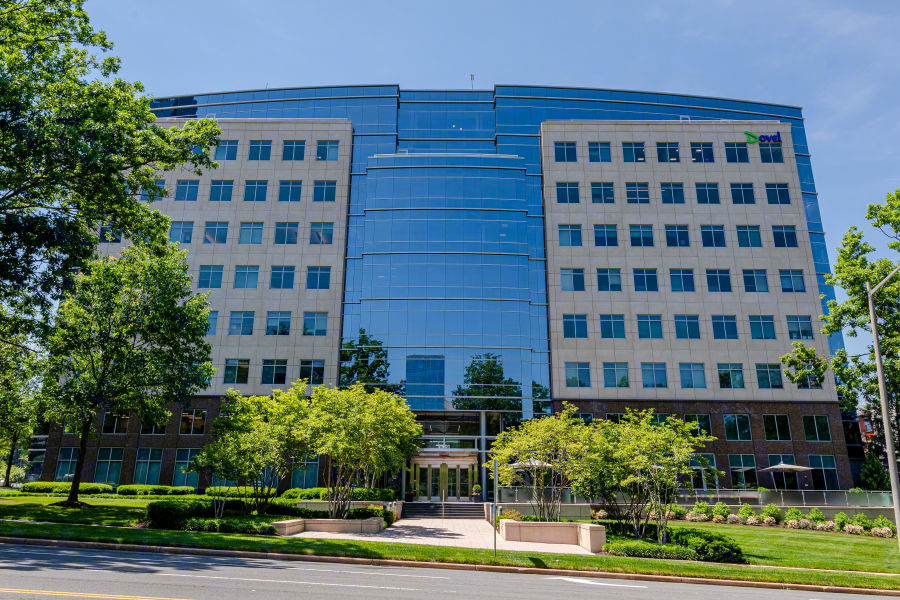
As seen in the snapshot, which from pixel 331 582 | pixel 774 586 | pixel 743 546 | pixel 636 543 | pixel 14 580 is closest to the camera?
pixel 14 580

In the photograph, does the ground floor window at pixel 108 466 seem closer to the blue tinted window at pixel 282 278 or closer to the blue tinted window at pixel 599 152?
the blue tinted window at pixel 282 278

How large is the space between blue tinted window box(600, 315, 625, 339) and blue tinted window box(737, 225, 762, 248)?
13.3 metres

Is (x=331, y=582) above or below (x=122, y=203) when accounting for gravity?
below

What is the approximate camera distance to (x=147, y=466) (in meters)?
45.8

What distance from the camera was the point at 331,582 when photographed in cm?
1338

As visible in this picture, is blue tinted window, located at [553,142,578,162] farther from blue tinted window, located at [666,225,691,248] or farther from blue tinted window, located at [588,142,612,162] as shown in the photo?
blue tinted window, located at [666,225,691,248]

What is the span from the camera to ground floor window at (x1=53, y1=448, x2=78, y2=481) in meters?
46.0

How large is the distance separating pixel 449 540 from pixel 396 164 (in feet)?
121

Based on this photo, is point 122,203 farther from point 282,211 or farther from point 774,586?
point 282,211

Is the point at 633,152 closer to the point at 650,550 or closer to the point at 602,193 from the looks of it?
the point at 602,193

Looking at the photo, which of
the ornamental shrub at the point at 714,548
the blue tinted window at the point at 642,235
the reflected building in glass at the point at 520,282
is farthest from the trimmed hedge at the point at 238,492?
the blue tinted window at the point at 642,235

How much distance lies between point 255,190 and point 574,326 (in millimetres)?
31537

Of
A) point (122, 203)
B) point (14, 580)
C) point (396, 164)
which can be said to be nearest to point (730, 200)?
point (396, 164)

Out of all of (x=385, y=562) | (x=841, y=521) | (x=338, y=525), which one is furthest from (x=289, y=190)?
(x=841, y=521)
